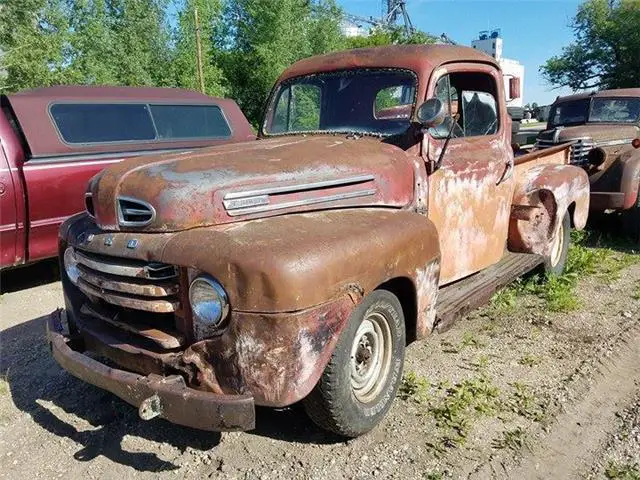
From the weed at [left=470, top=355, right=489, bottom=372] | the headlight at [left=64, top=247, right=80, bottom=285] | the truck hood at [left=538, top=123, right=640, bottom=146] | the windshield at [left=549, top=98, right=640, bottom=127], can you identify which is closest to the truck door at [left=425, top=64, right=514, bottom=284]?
the weed at [left=470, top=355, right=489, bottom=372]

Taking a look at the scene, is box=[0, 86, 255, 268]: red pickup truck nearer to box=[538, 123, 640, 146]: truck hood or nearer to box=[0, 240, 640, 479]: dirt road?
box=[0, 240, 640, 479]: dirt road

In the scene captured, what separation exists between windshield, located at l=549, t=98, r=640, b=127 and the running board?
481cm

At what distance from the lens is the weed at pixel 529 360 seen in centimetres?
392

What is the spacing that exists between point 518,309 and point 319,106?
2.47 meters

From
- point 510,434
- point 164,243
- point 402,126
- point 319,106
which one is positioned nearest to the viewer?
point 164,243

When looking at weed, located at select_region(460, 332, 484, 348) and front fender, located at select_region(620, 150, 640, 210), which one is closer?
weed, located at select_region(460, 332, 484, 348)

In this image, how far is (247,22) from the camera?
17.6 metres

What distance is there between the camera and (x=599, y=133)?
7738mm

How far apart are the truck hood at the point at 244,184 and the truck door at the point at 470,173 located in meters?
0.47

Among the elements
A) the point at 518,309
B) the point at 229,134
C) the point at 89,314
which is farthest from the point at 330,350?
the point at 229,134

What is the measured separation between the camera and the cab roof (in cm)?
383

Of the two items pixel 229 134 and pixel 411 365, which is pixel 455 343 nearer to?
pixel 411 365

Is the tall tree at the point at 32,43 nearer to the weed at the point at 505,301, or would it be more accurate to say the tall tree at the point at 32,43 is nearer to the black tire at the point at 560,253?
the weed at the point at 505,301

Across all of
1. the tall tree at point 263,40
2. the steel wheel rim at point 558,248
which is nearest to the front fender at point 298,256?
the steel wheel rim at point 558,248
